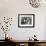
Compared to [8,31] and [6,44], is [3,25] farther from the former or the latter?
[6,44]

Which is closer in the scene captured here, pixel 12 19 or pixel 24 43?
pixel 24 43

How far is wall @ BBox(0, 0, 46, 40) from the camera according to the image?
161 inches

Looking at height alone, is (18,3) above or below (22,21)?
above

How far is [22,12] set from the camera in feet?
13.5

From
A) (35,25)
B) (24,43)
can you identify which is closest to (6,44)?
(24,43)

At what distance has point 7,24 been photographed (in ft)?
13.4

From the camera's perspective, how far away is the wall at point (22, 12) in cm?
409

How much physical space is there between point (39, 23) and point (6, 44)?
4.25 feet

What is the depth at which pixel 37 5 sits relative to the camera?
13.6 feet

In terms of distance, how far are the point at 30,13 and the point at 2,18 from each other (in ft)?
3.05

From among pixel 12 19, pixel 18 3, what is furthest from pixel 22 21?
pixel 18 3

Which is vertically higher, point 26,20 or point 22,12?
point 22,12

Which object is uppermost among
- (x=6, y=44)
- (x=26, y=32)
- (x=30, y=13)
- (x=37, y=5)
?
(x=37, y=5)

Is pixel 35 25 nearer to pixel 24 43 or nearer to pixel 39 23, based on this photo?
pixel 39 23
